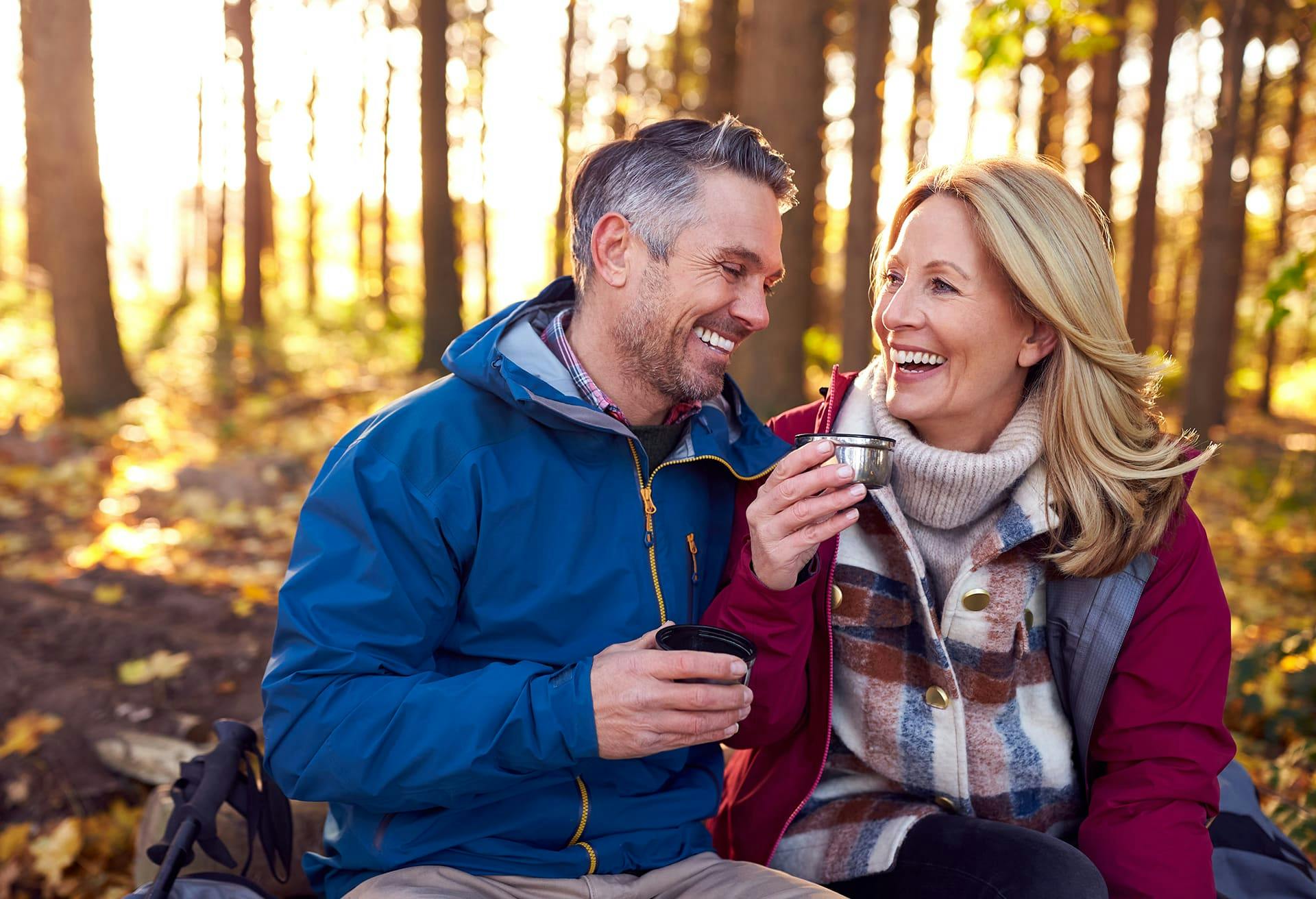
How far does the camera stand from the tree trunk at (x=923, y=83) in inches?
533

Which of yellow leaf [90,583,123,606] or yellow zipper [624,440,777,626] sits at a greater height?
yellow zipper [624,440,777,626]

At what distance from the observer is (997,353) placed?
269cm

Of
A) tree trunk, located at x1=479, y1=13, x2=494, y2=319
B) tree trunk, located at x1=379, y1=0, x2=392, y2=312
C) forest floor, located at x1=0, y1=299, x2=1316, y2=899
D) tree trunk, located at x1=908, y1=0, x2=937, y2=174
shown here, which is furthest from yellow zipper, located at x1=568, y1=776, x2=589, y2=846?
tree trunk, located at x1=379, y1=0, x2=392, y2=312

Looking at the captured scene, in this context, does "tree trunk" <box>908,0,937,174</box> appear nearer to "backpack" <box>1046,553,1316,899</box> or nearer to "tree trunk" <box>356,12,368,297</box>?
"backpack" <box>1046,553,1316,899</box>

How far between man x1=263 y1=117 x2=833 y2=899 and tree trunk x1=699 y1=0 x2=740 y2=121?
323 inches

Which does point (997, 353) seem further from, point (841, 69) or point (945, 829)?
point (841, 69)

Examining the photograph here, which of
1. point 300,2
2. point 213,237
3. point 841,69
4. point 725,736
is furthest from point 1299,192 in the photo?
point 213,237

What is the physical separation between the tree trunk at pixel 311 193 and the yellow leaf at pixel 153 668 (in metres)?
18.7

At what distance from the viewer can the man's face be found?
2730 millimetres

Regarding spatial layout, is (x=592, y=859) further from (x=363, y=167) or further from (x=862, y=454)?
(x=363, y=167)

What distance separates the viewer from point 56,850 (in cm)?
340

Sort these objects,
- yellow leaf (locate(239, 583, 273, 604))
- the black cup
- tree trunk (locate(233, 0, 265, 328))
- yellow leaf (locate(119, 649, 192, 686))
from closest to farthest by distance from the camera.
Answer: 1. the black cup
2. yellow leaf (locate(119, 649, 192, 686))
3. yellow leaf (locate(239, 583, 273, 604))
4. tree trunk (locate(233, 0, 265, 328))

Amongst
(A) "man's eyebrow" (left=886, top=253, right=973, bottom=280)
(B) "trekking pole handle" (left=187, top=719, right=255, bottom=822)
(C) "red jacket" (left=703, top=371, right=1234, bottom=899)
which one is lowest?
(B) "trekking pole handle" (left=187, top=719, right=255, bottom=822)

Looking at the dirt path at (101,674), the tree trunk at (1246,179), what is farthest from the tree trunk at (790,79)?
the tree trunk at (1246,179)
